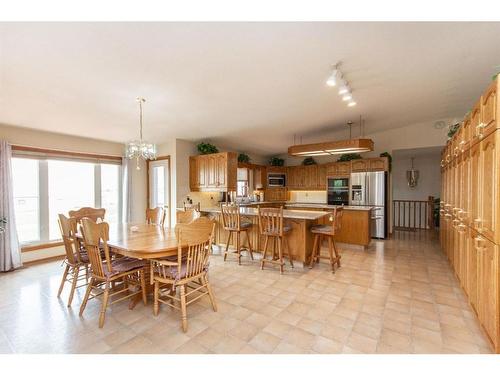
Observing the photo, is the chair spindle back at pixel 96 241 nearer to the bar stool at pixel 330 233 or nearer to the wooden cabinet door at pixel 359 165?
the bar stool at pixel 330 233

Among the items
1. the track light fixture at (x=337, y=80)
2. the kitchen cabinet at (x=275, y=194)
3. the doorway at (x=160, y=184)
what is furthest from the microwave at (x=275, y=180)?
the track light fixture at (x=337, y=80)

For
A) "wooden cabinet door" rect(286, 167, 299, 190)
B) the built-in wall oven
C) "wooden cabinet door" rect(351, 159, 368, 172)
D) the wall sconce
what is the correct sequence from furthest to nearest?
the wall sconce, "wooden cabinet door" rect(286, 167, 299, 190), the built-in wall oven, "wooden cabinet door" rect(351, 159, 368, 172)

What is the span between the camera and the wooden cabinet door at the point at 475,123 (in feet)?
7.06

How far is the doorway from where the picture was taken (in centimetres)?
557

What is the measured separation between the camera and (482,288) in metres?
2.06

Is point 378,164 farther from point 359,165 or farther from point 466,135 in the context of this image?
point 466,135

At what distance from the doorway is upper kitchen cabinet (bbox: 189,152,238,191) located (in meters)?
0.58

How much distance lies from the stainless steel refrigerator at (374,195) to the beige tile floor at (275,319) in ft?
7.54

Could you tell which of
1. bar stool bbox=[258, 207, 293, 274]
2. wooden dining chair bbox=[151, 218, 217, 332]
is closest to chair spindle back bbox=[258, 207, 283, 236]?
bar stool bbox=[258, 207, 293, 274]

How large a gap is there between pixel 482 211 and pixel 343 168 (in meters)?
4.58

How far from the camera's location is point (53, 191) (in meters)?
4.50

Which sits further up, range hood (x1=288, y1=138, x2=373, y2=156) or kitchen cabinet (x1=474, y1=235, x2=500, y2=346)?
range hood (x1=288, y1=138, x2=373, y2=156)

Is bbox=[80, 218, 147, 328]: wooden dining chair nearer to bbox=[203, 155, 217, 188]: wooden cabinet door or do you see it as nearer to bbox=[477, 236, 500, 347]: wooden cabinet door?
bbox=[203, 155, 217, 188]: wooden cabinet door
